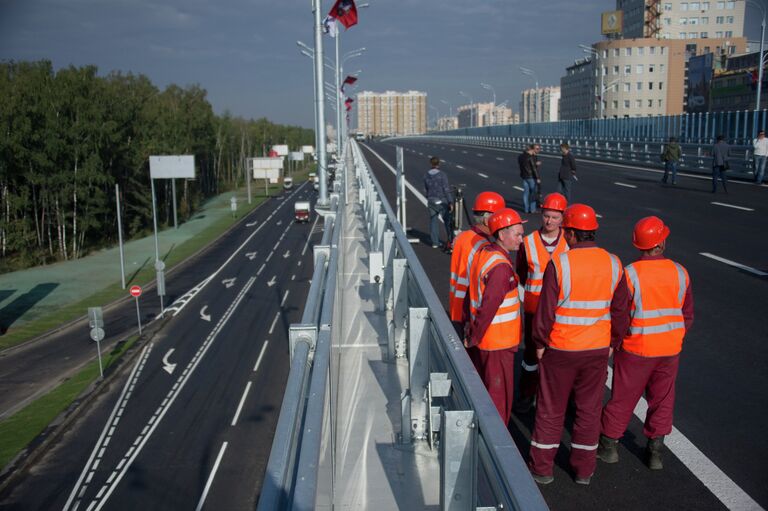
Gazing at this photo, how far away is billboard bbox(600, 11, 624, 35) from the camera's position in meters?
112

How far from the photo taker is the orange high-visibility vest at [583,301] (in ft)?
15.8

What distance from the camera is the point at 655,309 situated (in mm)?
5129

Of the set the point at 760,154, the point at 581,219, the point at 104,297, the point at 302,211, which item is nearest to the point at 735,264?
the point at 581,219

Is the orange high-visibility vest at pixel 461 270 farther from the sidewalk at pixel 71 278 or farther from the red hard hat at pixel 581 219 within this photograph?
the sidewalk at pixel 71 278

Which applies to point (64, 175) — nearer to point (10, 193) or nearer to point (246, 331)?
point (10, 193)

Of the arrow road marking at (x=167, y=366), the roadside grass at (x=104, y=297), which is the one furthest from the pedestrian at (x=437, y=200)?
the roadside grass at (x=104, y=297)

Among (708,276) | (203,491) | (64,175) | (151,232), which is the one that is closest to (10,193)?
(64,175)

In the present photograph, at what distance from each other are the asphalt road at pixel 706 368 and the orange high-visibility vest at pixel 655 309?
900 mm

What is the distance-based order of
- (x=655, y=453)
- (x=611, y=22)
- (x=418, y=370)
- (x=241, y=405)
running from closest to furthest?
(x=418, y=370)
(x=655, y=453)
(x=241, y=405)
(x=611, y=22)

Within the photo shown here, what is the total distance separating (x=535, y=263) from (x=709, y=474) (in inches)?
85.2

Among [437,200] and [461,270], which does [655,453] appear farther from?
[437,200]

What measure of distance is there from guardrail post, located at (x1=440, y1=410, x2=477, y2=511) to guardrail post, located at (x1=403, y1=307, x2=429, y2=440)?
38.7 inches

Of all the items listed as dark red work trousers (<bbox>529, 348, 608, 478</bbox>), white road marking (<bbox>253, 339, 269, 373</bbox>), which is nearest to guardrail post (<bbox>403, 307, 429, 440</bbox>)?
dark red work trousers (<bbox>529, 348, 608, 478</bbox>)

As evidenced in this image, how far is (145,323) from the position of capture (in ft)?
138
